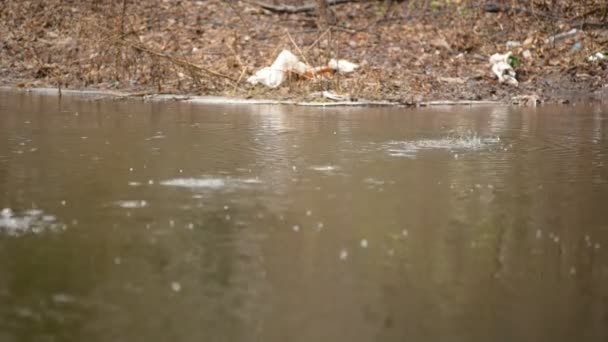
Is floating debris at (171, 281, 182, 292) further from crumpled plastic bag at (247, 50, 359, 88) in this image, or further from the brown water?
crumpled plastic bag at (247, 50, 359, 88)

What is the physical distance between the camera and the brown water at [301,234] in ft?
15.8

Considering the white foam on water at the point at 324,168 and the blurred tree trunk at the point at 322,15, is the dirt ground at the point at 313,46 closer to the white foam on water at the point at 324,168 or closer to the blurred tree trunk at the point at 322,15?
the blurred tree trunk at the point at 322,15

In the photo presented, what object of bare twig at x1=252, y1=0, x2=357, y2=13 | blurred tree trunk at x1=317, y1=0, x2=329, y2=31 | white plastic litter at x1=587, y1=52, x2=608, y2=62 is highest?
bare twig at x1=252, y1=0, x2=357, y2=13

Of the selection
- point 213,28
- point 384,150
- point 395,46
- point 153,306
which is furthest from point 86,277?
point 213,28

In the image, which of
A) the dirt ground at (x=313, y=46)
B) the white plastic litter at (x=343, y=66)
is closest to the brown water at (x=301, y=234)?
the dirt ground at (x=313, y=46)

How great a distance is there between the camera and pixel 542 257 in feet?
20.0

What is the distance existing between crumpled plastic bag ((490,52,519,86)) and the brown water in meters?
5.67

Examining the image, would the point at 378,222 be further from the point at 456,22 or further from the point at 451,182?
the point at 456,22

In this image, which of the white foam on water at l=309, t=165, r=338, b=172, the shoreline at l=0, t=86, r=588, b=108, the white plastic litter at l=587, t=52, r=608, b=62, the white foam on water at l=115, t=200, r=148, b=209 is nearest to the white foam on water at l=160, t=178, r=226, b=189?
the white foam on water at l=115, t=200, r=148, b=209

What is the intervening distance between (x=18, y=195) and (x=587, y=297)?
437 centimetres

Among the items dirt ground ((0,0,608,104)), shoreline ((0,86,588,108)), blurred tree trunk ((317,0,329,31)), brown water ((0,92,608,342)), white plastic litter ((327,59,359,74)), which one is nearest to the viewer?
brown water ((0,92,608,342))

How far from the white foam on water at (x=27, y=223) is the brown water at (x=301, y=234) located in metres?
0.02

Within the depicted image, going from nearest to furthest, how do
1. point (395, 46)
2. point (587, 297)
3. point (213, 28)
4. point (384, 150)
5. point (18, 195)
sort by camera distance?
1. point (587, 297)
2. point (18, 195)
3. point (384, 150)
4. point (395, 46)
5. point (213, 28)

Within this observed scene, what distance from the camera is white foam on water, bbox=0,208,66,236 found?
6605 millimetres
